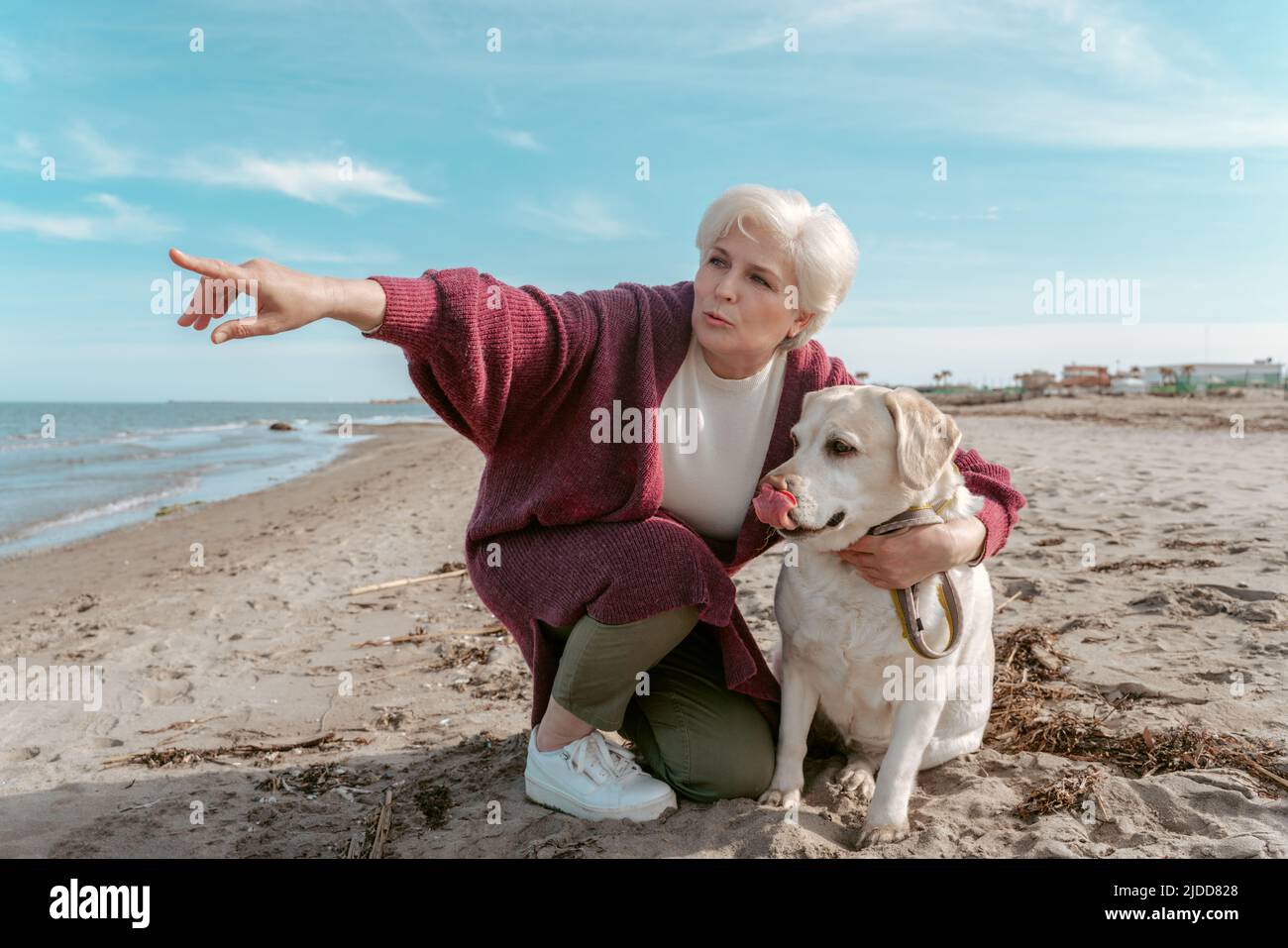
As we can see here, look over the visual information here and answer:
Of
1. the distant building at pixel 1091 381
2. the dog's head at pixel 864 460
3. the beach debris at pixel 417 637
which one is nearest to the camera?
the dog's head at pixel 864 460

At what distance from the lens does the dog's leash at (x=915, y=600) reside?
8.99 feet

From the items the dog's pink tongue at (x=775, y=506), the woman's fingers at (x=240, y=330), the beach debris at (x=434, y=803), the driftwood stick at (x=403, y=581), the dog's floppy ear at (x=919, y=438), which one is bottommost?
the beach debris at (x=434, y=803)

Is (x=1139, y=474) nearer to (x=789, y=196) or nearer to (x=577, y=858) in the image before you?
(x=789, y=196)

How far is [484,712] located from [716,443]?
1.78 m

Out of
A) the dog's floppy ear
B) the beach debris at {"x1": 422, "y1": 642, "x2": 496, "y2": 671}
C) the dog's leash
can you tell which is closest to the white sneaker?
the dog's leash

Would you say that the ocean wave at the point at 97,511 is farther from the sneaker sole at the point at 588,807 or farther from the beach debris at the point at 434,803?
the sneaker sole at the point at 588,807

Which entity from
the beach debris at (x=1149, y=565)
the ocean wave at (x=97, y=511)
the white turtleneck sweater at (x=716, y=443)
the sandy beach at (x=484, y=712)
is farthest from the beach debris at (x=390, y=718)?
the ocean wave at (x=97, y=511)

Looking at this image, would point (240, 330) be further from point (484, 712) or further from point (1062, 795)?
point (1062, 795)

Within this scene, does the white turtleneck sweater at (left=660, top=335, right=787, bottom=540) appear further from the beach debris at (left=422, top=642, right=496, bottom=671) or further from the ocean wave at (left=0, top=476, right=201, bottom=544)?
the ocean wave at (left=0, top=476, right=201, bottom=544)

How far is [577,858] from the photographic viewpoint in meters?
2.50

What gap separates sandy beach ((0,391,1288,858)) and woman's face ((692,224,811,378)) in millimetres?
1555

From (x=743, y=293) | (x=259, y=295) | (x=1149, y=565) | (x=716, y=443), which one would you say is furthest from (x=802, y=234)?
(x=1149, y=565)

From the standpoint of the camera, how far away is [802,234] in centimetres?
284

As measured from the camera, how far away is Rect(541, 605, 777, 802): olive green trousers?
281cm
